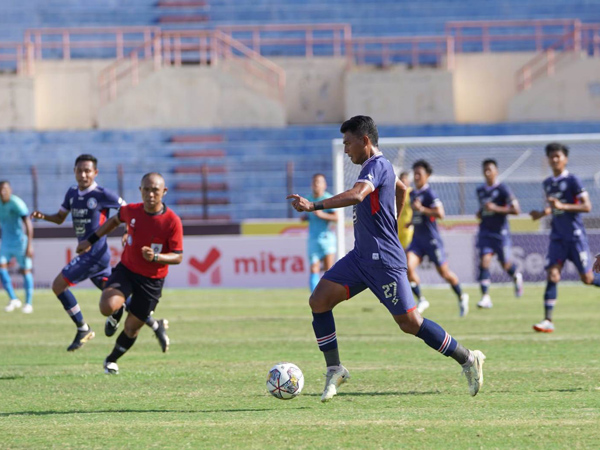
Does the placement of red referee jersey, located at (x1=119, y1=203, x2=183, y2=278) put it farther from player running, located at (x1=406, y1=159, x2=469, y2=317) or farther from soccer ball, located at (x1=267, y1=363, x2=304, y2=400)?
player running, located at (x1=406, y1=159, x2=469, y2=317)

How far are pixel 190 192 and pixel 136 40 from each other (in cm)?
862

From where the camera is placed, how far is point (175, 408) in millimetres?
7453

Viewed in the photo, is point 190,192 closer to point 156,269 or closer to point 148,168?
point 148,168

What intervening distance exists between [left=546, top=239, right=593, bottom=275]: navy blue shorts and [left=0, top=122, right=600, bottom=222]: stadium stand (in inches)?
642

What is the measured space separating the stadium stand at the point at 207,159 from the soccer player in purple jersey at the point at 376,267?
21.0 meters

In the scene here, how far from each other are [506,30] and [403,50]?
490 cm

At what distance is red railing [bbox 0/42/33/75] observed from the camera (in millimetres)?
33250

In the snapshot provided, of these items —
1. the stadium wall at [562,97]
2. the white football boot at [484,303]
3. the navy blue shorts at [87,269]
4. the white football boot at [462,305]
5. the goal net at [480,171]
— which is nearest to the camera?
the navy blue shorts at [87,269]

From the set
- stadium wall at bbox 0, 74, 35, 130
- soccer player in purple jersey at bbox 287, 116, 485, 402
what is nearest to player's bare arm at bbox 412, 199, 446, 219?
soccer player in purple jersey at bbox 287, 116, 485, 402

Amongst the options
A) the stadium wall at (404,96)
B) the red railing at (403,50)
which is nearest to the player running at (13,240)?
the stadium wall at (404,96)

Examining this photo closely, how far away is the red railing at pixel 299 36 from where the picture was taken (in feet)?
113

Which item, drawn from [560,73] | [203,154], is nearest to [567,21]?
[560,73]

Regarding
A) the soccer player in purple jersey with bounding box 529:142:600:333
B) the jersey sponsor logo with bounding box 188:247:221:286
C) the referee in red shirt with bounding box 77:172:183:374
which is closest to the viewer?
the referee in red shirt with bounding box 77:172:183:374

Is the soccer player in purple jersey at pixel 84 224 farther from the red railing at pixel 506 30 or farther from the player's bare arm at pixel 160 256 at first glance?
the red railing at pixel 506 30
